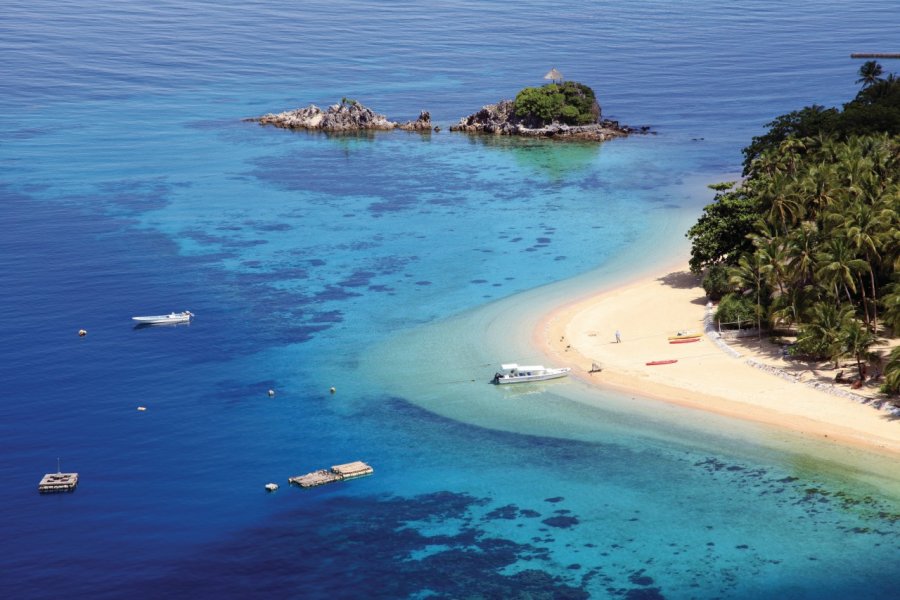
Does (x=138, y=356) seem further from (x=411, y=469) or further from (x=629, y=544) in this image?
(x=629, y=544)

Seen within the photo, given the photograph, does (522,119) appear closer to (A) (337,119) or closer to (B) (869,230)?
(A) (337,119)

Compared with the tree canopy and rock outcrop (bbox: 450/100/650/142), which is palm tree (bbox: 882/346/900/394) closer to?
rock outcrop (bbox: 450/100/650/142)

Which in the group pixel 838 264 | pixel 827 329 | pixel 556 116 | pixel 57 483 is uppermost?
pixel 556 116

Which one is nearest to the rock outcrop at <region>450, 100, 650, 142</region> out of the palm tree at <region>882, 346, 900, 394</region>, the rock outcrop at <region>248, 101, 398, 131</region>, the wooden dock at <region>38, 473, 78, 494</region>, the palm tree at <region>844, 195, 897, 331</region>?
the rock outcrop at <region>248, 101, 398, 131</region>

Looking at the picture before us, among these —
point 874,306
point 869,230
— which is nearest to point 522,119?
point 874,306

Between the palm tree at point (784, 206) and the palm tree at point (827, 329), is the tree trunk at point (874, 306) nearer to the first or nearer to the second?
the palm tree at point (827, 329)

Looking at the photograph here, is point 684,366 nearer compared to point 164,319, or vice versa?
point 684,366
